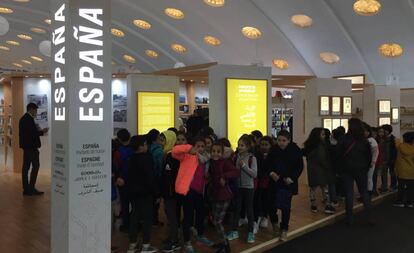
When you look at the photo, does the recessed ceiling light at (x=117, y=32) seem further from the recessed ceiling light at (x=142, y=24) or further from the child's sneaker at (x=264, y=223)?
the child's sneaker at (x=264, y=223)

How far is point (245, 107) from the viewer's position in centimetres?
603

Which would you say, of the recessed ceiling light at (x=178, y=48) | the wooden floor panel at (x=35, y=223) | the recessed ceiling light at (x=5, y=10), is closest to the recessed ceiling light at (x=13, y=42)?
the recessed ceiling light at (x=5, y=10)

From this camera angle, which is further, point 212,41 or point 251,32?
point 212,41

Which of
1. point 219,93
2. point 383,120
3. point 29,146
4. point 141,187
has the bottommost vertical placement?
point 141,187

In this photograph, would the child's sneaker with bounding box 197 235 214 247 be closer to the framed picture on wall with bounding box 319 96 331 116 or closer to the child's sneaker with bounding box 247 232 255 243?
the child's sneaker with bounding box 247 232 255 243

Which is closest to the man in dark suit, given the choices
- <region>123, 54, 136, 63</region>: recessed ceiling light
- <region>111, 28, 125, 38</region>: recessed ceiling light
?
<region>111, 28, 125, 38</region>: recessed ceiling light

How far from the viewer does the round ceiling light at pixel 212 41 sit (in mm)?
17344

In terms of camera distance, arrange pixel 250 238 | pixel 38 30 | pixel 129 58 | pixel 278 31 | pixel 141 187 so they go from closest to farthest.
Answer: pixel 141 187, pixel 250 238, pixel 278 31, pixel 38 30, pixel 129 58

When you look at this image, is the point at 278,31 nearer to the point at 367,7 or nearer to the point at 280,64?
the point at 280,64

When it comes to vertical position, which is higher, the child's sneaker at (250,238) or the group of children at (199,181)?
the group of children at (199,181)

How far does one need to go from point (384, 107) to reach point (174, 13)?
29.6 feet

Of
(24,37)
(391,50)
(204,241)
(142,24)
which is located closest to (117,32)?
(142,24)

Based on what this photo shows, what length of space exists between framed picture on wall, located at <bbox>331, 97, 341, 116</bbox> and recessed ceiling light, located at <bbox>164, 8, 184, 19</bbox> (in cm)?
916

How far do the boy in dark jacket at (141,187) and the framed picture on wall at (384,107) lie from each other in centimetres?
915
